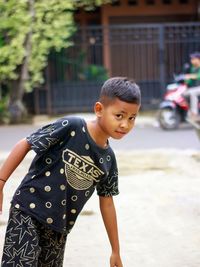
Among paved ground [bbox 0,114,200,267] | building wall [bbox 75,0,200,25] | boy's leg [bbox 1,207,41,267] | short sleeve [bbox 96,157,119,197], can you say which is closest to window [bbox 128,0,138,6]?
building wall [bbox 75,0,200,25]


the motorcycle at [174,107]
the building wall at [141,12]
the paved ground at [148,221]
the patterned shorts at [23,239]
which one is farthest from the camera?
the building wall at [141,12]

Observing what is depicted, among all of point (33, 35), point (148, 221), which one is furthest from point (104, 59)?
point (148, 221)

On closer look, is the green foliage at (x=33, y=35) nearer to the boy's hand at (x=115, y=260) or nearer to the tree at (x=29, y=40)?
the tree at (x=29, y=40)

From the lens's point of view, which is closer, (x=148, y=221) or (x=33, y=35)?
(x=148, y=221)

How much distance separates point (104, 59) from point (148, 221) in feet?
33.0

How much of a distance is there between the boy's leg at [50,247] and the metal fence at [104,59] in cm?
1083

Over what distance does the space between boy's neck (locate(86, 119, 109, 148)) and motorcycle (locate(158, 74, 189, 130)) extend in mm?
8520

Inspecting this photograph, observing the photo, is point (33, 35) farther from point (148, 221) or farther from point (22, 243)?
point (22, 243)

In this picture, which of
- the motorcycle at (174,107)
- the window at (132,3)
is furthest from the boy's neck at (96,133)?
the window at (132,3)

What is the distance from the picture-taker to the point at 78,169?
247cm

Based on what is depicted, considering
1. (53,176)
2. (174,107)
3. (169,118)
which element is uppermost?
(53,176)

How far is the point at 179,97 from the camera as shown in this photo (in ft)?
35.8

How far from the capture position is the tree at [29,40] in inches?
378

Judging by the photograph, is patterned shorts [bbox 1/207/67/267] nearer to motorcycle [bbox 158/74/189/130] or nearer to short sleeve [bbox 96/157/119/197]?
short sleeve [bbox 96/157/119/197]
